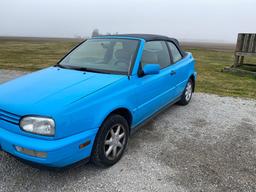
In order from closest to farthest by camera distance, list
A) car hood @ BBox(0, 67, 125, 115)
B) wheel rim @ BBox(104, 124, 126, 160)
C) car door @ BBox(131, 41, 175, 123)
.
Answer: car hood @ BBox(0, 67, 125, 115), wheel rim @ BBox(104, 124, 126, 160), car door @ BBox(131, 41, 175, 123)

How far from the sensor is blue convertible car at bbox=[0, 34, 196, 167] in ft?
6.82

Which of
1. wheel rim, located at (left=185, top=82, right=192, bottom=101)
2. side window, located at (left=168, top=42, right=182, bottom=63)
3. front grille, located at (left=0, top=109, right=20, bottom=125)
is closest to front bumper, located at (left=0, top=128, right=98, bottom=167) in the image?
front grille, located at (left=0, top=109, right=20, bottom=125)

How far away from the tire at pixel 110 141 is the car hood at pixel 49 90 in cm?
47

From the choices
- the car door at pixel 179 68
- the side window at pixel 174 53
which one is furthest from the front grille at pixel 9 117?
the side window at pixel 174 53

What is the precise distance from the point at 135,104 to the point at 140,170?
2.91ft

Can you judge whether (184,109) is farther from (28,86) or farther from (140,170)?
(28,86)

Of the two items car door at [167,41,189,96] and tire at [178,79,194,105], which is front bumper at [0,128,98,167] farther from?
tire at [178,79,194,105]

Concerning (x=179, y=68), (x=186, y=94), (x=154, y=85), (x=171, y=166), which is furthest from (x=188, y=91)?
(x=171, y=166)

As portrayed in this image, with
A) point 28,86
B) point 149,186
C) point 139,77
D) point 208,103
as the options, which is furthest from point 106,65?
point 208,103

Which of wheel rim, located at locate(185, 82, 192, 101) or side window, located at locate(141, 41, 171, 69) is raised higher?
side window, located at locate(141, 41, 171, 69)

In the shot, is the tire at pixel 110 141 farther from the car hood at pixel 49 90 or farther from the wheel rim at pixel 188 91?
the wheel rim at pixel 188 91

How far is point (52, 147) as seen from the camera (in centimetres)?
202

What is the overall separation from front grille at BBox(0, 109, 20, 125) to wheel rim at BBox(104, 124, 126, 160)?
1.00 metres

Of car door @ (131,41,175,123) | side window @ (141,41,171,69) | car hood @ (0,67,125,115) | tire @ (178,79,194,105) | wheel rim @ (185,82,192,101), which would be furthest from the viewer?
wheel rim @ (185,82,192,101)
